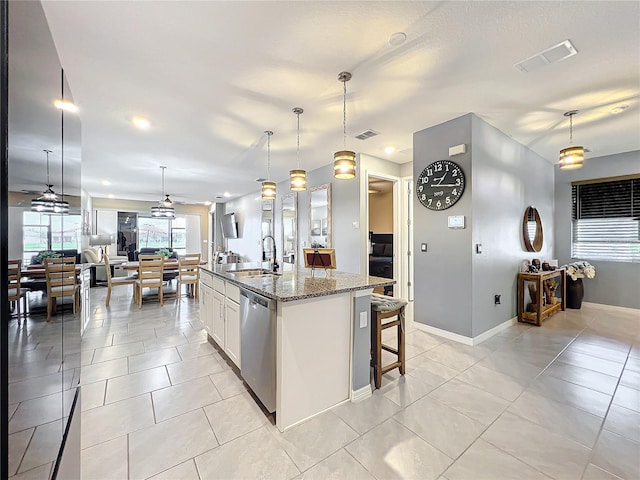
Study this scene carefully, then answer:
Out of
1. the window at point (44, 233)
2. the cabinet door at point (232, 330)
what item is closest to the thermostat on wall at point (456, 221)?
the cabinet door at point (232, 330)

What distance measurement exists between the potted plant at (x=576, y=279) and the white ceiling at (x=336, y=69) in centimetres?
206

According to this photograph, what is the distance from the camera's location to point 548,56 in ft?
7.32

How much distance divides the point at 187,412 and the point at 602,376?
3646mm

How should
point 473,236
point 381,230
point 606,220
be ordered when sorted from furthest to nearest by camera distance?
point 381,230 → point 606,220 → point 473,236

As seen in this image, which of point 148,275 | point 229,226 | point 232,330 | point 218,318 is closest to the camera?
point 232,330

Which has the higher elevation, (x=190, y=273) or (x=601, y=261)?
(x=601, y=261)

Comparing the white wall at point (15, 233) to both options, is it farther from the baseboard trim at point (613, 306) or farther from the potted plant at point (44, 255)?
the baseboard trim at point (613, 306)

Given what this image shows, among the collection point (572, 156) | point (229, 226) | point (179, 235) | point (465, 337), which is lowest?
point (465, 337)

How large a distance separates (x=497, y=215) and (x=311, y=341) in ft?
10.4

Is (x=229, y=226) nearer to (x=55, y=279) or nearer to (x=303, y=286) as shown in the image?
(x=303, y=286)

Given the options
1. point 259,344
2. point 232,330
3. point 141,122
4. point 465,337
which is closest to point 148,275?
point 141,122

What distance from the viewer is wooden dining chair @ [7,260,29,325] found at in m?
0.65

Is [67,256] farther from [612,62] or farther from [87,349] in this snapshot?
[612,62]

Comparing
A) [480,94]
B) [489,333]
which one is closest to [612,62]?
[480,94]
